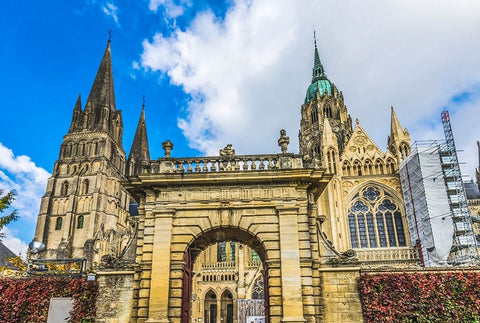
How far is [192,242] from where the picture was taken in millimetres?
12852

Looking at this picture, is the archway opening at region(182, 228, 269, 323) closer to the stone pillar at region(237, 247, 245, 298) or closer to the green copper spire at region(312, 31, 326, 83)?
the stone pillar at region(237, 247, 245, 298)

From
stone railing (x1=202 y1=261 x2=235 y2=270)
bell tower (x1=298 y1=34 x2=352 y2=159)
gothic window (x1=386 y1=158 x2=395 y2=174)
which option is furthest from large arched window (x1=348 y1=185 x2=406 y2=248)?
stone railing (x1=202 y1=261 x2=235 y2=270)

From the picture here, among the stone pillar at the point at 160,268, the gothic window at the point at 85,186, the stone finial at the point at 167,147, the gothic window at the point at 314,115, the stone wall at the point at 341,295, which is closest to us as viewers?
the stone pillar at the point at 160,268

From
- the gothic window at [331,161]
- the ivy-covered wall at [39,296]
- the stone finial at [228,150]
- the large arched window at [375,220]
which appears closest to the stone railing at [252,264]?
the large arched window at [375,220]

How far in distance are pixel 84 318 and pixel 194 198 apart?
550 centimetres

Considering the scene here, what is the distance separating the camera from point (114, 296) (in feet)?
41.2

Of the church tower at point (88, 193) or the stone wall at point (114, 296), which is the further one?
the church tower at point (88, 193)

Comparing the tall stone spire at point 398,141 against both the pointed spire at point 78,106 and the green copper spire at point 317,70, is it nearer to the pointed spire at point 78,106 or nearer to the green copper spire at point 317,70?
the green copper spire at point 317,70

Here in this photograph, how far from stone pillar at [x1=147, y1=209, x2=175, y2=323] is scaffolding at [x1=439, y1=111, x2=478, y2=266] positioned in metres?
23.5

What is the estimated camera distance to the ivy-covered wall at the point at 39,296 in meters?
13.0

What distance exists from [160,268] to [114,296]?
1.93 m

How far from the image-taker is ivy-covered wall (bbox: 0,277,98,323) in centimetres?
1300

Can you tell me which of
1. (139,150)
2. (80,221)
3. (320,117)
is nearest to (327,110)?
(320,117)

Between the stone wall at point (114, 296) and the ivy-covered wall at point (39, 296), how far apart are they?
0.52 metres
